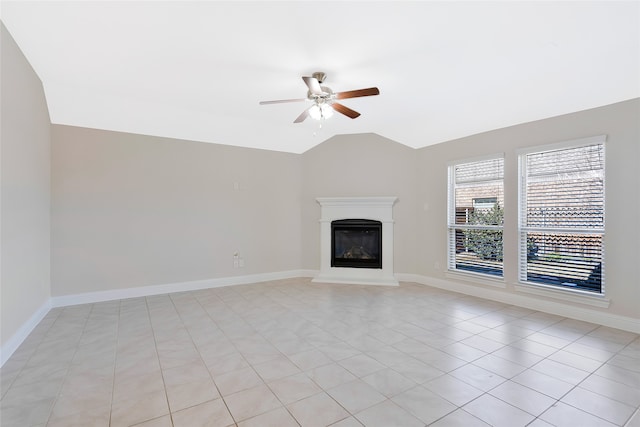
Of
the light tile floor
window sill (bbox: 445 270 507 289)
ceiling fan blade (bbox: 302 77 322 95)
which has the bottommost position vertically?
the light tile floor

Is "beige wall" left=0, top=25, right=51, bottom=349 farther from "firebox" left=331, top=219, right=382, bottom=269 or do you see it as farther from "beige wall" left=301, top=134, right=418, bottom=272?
"firebox" left=331, top=219, right=382, bottom=269

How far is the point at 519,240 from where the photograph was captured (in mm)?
4035

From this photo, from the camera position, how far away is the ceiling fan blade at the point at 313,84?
2730 mm

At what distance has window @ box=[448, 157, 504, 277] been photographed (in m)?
4.34

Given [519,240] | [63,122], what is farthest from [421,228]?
[63,122]

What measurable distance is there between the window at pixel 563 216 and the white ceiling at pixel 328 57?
0.55 metres

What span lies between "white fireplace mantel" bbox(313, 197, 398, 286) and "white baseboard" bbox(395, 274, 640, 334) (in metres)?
0.57

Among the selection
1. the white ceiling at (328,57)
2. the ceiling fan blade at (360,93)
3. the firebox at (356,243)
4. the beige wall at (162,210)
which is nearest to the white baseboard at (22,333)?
the beige wall at (162,210)

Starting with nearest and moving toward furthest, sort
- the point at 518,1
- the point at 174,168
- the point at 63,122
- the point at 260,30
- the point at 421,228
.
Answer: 1. the point at 518,1
2. the point at 260,30
3. the point at 63,122
4. the point at 174,168
5. the point at 421,228

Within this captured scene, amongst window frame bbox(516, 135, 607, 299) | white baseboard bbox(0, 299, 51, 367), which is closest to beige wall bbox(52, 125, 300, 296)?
white baseboard bbox(0, 299, 51, 367)

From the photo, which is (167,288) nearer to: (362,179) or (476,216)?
(362,179)

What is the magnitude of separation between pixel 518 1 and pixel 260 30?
1.88m

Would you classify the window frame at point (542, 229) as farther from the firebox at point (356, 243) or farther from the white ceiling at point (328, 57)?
the firebox at point (356, 243)

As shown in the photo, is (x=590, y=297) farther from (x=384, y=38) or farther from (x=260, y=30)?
(x=260, y=30)
